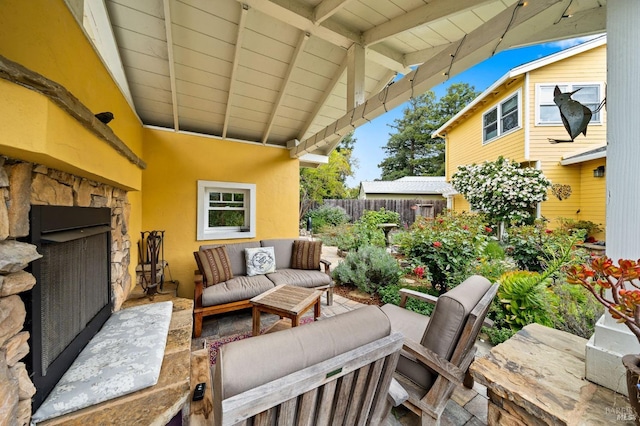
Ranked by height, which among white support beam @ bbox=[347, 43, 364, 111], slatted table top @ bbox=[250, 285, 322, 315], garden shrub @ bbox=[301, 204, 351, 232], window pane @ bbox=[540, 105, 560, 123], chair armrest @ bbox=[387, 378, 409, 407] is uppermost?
window pane @ bbox=[540, 105, 560, 123]

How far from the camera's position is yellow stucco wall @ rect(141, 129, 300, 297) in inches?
143

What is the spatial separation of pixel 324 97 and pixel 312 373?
346 cm

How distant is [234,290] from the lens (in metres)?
3.04

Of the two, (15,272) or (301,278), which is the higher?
(15,272)

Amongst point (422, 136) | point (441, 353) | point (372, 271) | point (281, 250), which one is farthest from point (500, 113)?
point (422, 136)

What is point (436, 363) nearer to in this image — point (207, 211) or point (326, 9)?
point (326, 9)

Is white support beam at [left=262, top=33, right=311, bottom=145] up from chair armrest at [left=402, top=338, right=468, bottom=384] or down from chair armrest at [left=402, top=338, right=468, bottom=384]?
up

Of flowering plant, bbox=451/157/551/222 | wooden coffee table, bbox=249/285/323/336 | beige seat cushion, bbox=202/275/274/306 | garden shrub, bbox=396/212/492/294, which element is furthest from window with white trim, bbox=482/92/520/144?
beige seat cushion, bbox=202/275/274/306

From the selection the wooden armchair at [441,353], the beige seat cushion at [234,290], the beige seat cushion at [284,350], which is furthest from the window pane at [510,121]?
the beige seat cushion at [284,350]

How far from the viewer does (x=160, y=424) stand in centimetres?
113

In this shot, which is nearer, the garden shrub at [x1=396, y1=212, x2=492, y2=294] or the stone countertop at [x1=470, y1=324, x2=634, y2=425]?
the stone countertop at [x1=470, y1=324, x2=634, y2=425]

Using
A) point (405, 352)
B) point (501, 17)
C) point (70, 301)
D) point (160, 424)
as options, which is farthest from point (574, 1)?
point (70, 301)

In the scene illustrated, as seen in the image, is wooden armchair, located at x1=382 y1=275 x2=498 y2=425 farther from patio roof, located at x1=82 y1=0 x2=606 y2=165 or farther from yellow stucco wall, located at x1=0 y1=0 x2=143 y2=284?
yellow stucco wall, located at x1=0 y1=0 x2=143 y2=284

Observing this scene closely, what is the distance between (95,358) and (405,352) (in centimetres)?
197
